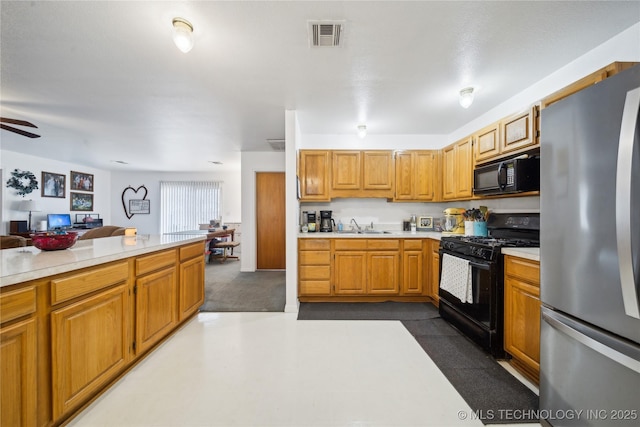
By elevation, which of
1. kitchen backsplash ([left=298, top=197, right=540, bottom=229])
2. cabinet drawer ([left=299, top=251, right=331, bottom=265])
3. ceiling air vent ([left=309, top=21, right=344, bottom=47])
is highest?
ceiling air vent ([left=309, top=21, right=344, bottom=47])

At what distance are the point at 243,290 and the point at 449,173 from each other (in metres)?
3.47

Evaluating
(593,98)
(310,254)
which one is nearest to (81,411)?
(310,254)

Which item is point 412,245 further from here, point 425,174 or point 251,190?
point 251,190

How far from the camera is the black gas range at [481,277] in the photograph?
2.01 m

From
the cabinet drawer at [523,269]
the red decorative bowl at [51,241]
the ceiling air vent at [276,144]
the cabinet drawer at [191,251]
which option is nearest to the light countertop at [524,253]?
the cabinet drawer at [523,269]

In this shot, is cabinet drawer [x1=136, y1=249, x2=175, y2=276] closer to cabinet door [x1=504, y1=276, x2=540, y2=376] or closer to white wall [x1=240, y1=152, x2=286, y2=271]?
white wall [x1=240, y1=152, x2=286, y2=271]

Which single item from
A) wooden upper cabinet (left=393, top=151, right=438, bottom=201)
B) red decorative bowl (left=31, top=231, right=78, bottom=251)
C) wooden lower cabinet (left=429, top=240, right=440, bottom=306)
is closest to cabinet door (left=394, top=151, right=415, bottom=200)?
wooden upper cabinet (left=393, top=151, right=438, bottom=201)

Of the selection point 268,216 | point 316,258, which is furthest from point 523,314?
point 268,216

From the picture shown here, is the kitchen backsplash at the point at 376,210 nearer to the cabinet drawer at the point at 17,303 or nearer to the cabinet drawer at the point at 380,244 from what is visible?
the cabinet drawer at the point at 380,244

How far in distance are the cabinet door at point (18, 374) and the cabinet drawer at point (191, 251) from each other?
1.34m

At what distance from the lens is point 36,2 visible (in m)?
1.44

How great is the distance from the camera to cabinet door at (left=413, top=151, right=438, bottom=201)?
143 inches

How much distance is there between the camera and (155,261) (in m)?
2.06

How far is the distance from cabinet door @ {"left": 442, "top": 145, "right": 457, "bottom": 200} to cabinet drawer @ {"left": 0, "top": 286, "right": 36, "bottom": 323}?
12.5ft
